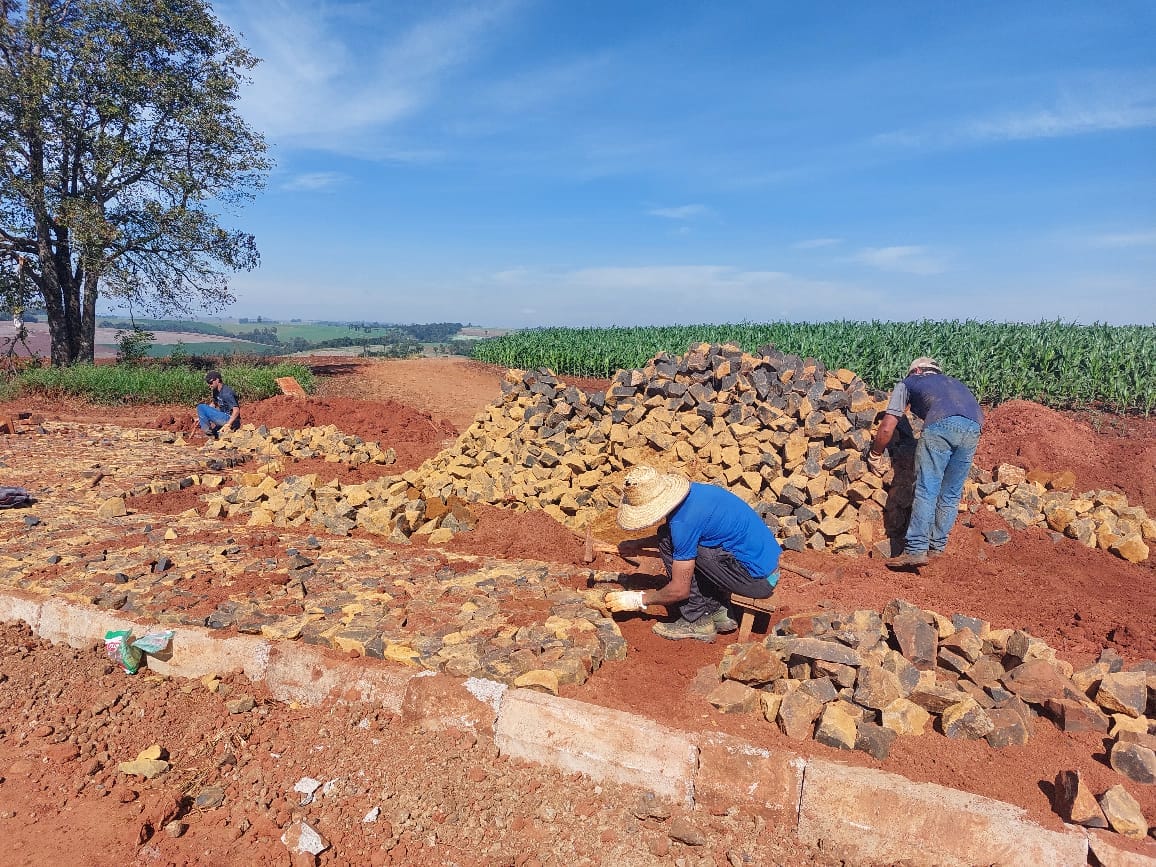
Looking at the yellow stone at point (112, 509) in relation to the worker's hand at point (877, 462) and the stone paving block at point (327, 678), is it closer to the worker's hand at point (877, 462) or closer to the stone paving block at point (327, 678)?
the stone paving block at point (327, 678)

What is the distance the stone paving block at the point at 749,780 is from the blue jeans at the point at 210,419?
32.4 feet

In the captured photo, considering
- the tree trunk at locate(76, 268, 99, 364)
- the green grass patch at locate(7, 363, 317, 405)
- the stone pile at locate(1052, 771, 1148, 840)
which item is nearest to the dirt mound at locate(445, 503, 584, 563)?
the stone pile at locate(1052, 771, 1148, 840)

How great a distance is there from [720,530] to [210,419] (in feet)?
30.7

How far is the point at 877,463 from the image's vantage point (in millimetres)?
6273

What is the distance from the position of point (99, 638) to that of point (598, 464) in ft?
Answer: 14.3

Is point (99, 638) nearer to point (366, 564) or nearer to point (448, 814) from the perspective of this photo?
point (366, 564)

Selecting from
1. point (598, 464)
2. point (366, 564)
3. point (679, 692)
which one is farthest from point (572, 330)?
point (679, 692)

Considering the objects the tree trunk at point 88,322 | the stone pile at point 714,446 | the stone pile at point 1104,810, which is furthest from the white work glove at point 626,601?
the tree trunk at point 88,322

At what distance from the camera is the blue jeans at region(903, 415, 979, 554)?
5320 millimetres

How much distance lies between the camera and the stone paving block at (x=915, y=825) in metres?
2.50

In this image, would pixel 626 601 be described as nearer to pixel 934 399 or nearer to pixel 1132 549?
pixel 934 399

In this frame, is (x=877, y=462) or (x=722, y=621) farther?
(x=877, y=462)

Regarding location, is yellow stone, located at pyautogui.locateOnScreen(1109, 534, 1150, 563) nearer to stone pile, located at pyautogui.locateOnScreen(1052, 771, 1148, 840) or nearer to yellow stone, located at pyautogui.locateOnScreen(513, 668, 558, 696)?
stone pile, located at pyautogui.locateOnScreen(1052, 771, 1148, 840)

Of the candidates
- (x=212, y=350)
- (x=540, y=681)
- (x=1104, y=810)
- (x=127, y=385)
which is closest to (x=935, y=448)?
(x=1104, y=810)
